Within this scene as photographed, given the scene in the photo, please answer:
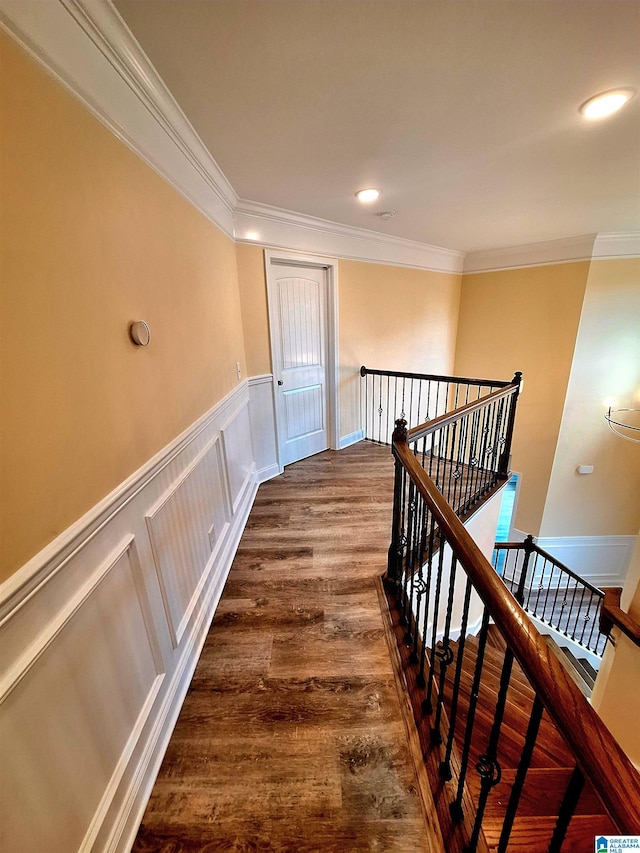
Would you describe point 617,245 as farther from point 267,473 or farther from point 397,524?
point 267,473

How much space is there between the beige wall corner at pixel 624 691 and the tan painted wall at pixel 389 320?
2722 millimetres

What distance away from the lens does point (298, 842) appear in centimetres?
96

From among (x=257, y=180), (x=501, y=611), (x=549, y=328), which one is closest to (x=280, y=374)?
(x=257, y=180)

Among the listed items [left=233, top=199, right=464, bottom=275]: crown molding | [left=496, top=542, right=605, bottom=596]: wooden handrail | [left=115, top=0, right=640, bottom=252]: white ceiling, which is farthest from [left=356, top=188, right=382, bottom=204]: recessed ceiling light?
[left=496, top=542, right=605, bottom=596]: wooden handrail

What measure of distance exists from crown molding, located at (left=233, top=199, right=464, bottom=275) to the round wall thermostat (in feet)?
5.96

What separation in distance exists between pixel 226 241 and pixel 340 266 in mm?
1342

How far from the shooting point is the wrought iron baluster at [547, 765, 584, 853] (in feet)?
1.63

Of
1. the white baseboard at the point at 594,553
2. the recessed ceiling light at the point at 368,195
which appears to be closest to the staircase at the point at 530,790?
the recessed ceiling light at the point at 368,195

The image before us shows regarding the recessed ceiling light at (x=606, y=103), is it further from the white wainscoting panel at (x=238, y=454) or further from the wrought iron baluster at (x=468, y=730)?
the white wainscoting panel at (x=238, y=454)

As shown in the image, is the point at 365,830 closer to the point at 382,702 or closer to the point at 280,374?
the point at 382,702

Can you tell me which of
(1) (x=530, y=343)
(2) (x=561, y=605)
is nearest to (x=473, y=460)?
(1) (x=530, y=343)

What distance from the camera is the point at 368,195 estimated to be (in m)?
2.42

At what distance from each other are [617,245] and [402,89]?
156 inches

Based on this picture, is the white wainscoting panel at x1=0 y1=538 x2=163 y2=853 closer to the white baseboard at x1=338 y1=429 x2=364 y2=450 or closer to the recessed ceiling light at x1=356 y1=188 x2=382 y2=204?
the recessed ceiling light at x1=356 y1=188 x2=382 y2=204
